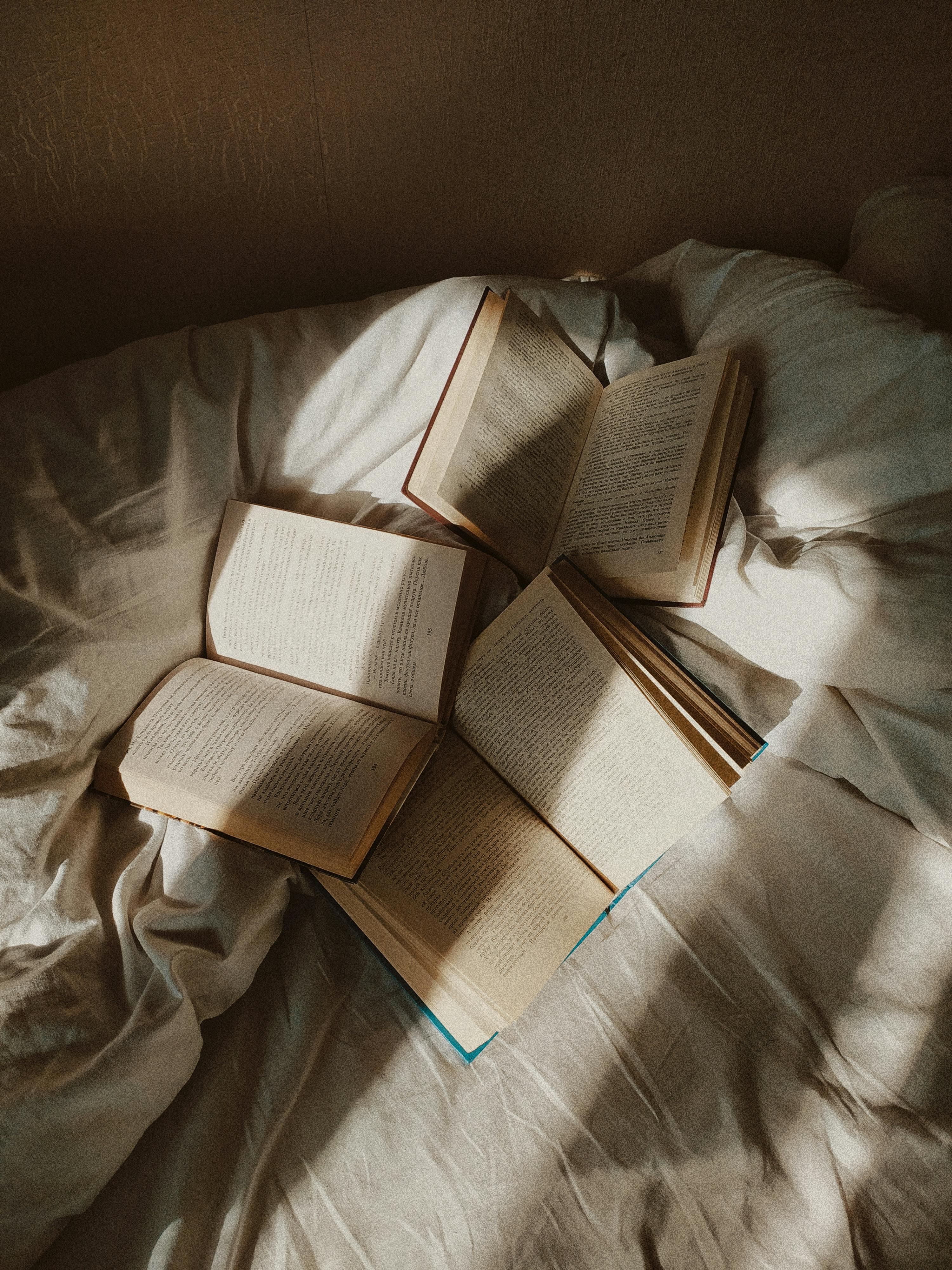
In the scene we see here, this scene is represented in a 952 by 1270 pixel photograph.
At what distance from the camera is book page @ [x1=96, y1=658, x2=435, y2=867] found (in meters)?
0.60

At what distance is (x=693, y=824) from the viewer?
0.70 metres

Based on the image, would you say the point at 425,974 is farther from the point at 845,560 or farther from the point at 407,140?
the point at 407,140

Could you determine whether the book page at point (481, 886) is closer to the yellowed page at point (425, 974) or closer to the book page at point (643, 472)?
the yellowed page at point (425, 974)

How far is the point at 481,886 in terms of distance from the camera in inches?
25.2

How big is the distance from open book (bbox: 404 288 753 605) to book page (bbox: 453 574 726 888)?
0.27 feet

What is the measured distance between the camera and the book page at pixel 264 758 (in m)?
0.60

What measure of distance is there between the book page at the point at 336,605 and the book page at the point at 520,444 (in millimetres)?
78

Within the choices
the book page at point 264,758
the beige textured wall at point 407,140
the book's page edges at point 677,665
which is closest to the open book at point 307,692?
the book page at point 264,758

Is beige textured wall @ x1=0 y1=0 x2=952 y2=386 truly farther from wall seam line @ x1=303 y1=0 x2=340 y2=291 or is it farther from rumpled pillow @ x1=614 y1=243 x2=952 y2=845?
rumpled pillow @ x1=614 y1=243 x2=952 y2=845

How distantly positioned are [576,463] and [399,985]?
546mm

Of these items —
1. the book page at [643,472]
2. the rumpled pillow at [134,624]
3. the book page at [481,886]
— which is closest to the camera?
the rumpled pillow at [134,624]

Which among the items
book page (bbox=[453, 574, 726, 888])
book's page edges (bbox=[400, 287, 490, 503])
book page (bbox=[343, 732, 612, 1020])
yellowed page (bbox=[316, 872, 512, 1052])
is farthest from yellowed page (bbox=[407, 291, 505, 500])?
yellowed page (bbox=[316, 872, 512, 1052])

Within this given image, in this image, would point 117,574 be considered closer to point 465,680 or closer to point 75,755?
point 75,755

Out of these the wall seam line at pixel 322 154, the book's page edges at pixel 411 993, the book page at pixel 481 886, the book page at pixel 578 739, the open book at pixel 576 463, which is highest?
the wall seam line at pixel 322 154
